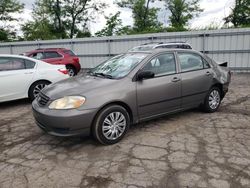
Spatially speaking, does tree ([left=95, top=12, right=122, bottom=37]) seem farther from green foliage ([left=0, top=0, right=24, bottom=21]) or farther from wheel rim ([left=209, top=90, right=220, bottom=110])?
wheel rim ([left=209, top=90, right=220, bottom=110])

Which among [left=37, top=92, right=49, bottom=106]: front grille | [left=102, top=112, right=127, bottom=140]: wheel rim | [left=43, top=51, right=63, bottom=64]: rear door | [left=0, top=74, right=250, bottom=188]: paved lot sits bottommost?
[left=0, top=74, right=250, bottom=188]: paved lot

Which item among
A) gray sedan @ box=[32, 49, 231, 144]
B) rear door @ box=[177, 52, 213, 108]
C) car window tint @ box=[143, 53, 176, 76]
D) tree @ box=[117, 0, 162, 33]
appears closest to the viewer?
gray sedan @ box=[32, 49, 231, 144]

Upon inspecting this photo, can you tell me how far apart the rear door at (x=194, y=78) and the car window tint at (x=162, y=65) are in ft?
0.70

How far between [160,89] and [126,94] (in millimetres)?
755

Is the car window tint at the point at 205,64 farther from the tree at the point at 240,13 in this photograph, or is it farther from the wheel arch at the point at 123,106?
the tree at the point at 240,13

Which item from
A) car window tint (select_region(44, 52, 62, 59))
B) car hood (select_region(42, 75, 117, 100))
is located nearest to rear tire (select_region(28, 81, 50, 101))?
car hood (select_region(42, 75, 117, 100))

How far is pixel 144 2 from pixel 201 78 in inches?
1108

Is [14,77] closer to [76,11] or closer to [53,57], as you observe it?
[53,57]

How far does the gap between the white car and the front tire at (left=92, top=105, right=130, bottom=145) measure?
142 inches

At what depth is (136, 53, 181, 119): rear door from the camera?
428cm

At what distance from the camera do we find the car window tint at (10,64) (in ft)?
21.1

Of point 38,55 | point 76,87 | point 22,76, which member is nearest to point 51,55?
point 38,55

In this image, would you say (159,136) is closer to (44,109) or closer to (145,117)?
(145,117)

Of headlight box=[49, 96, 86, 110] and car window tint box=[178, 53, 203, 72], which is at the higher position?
car window tint box=[178, 53, 203, 72]
